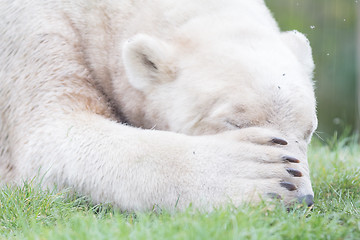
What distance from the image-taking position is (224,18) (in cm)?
417

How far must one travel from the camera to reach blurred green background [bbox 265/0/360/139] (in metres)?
14.8

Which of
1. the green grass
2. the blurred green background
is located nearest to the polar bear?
the green grass

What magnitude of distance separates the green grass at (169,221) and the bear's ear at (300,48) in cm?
89

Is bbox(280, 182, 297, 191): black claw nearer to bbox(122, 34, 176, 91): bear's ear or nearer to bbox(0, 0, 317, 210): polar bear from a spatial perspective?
bbox(0, 0, 317, 210): polar bear

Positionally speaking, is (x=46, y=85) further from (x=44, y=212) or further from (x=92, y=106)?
(x=44, y=212)

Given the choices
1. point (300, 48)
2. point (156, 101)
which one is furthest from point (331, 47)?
point (156, 101)

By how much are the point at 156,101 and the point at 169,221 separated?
50.2 inches

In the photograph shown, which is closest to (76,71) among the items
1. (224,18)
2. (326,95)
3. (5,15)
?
(5,15)

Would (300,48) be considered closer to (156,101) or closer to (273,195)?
(156,101)

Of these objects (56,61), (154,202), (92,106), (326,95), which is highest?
(56,61)

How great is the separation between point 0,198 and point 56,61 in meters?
1.07

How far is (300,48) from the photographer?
4.38 metres

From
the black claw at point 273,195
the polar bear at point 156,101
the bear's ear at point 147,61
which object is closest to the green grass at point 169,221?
the black claw at point 273,195

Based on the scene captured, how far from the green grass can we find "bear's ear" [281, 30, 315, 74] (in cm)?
89
